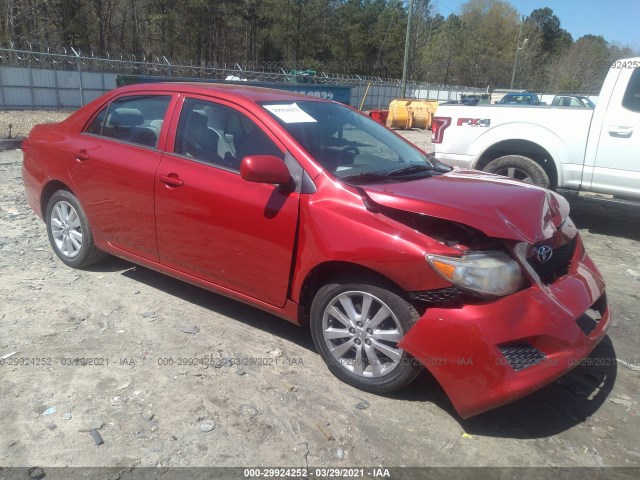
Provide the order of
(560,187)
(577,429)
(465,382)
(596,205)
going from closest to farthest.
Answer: (465,382) < (577,429) < (560,187) < (596,205)

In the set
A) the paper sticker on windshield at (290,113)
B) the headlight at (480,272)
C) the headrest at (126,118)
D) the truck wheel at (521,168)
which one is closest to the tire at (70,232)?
the headrest at (126,118)

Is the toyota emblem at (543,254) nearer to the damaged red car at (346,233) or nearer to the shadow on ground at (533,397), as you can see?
the damaged red car at (346,233)

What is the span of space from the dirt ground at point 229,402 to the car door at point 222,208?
0.49 metres

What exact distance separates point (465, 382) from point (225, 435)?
1269 mm

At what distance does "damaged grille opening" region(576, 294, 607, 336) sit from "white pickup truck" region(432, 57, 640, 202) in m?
3.61

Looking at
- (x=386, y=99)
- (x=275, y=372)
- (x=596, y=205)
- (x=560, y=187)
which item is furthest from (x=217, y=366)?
(x=386, y=99)

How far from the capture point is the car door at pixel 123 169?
13.0 feet

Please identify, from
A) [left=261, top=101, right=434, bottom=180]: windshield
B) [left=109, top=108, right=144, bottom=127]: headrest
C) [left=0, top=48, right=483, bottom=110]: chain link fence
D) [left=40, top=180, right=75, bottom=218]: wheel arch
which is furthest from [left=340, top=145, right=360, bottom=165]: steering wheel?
[left=0, top=48, right=483, bottom=110]: chain link fence

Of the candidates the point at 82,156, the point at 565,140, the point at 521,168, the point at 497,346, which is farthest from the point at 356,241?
the point at 565,140

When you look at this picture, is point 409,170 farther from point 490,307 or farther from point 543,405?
point 543,405

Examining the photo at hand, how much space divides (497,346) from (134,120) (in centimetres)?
319

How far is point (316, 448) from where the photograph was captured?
8.98 feet

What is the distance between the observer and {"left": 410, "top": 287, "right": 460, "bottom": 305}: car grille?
2.74m

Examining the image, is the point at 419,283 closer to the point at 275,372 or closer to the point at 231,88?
the point at 275,372
